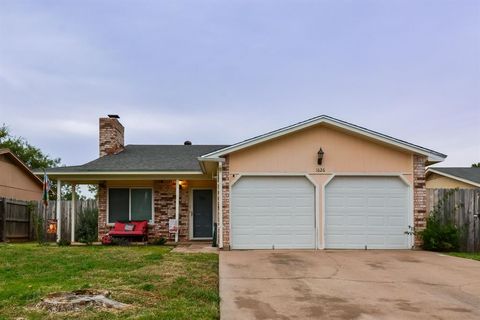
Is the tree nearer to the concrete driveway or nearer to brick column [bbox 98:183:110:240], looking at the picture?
brick column [bbox 98:183:110:240]

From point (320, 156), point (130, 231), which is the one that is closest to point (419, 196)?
point (320, 156)

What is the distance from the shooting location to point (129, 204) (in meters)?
15.3

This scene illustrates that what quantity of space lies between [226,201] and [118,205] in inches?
199

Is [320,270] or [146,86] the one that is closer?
[320,270]

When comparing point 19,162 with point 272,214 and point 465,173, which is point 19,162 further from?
point 465,173

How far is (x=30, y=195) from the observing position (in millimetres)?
23750

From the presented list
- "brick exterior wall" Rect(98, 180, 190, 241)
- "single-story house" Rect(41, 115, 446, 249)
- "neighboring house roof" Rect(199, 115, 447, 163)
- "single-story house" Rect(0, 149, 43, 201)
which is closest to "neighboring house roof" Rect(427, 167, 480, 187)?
"single-story house" Rect(41, 115, 446, 249)

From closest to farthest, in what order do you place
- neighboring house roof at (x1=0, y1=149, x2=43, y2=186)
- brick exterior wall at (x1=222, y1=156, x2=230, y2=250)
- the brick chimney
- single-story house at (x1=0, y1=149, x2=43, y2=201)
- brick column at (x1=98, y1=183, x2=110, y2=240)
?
brick exterior wall at (x1=222, y1=156, x2=230, y2=250) < brick column at (x1=98, y1=183, x2=110, y2=240) < the brick chimney < neighboring house roof at (x1=0, y1=149, x2=43, y2=186) < single-story house at (x1=0, y1=149, x2=43, y2=201)

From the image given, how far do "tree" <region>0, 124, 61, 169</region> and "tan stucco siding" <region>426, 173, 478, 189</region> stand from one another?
27491 millimetres

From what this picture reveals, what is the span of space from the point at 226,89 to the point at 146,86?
150 inches

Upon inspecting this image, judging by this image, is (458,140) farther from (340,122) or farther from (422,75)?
(340,122)

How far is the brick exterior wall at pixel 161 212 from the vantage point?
15.1 metres

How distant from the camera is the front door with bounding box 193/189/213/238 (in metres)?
15.8

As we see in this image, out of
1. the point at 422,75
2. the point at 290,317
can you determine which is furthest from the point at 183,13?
the point at 290,317
